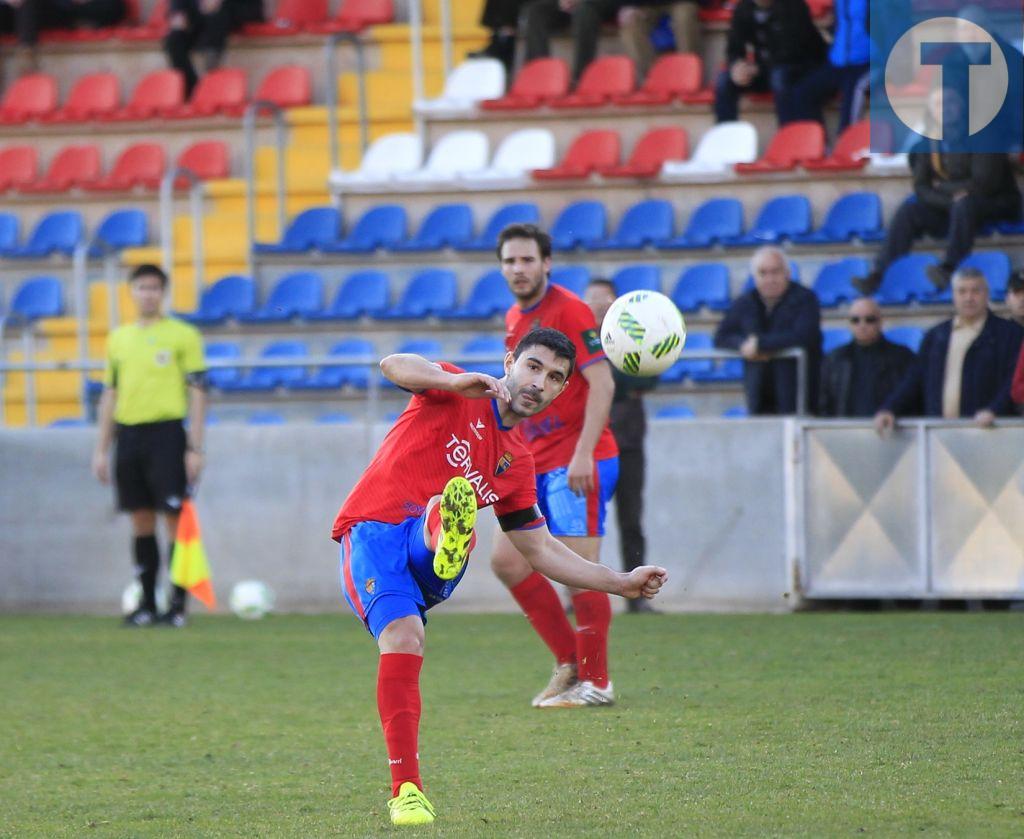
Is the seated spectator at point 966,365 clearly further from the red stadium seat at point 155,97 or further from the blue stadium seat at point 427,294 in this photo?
the red stadium seat at point 155,97

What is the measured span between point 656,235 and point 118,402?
5.87 meters

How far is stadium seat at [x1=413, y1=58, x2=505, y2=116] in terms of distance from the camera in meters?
18.2

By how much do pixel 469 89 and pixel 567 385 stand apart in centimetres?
1125

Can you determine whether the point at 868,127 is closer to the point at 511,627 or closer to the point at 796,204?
the point at 796,204

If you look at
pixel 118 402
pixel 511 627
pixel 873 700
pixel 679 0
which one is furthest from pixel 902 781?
pixel 679 0

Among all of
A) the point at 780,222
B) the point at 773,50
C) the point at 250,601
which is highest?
the point at 773,50

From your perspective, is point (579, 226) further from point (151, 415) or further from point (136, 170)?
point (136, 170)

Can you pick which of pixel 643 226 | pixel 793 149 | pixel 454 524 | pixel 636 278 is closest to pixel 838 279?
pixel 636 278

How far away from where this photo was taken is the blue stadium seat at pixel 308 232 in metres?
17.1

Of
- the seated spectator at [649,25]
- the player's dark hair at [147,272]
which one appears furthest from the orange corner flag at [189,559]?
the seated spectator at [649,25]

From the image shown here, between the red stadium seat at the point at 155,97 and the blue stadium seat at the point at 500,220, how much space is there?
16.3 feet

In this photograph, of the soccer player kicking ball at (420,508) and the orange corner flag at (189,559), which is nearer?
the soccer player kicking ball at (420,508)

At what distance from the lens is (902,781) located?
5379 mm

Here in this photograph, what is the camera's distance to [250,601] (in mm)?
13156
